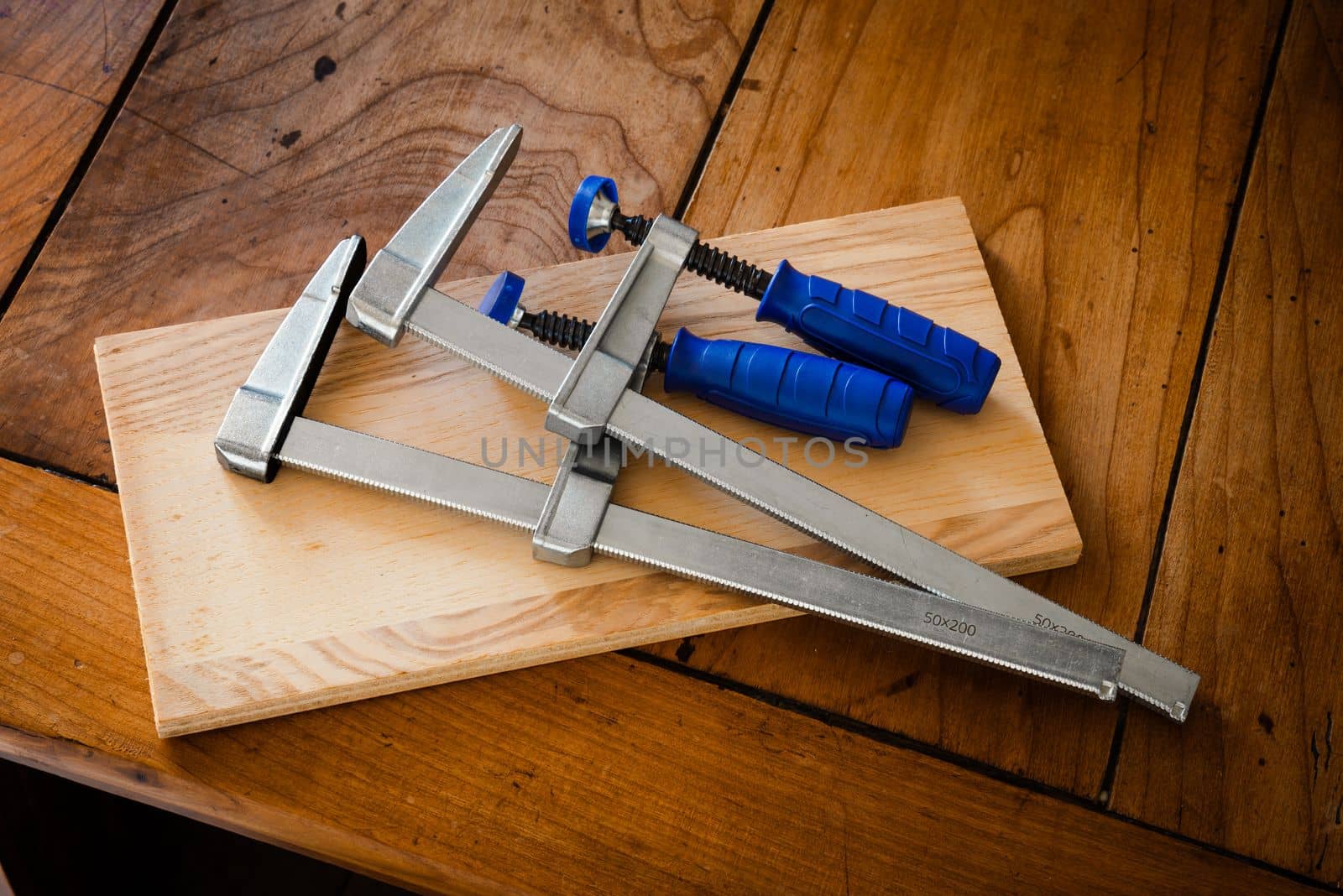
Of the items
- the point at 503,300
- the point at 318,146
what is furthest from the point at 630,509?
the point at 318,146

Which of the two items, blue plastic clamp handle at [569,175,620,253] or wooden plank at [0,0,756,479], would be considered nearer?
blue plastic clamp handle at [569,175,620,253]

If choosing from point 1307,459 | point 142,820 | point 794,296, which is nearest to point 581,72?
point 794,296

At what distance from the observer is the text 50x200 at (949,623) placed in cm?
66

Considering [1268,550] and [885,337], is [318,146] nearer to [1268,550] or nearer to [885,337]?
[885,337]

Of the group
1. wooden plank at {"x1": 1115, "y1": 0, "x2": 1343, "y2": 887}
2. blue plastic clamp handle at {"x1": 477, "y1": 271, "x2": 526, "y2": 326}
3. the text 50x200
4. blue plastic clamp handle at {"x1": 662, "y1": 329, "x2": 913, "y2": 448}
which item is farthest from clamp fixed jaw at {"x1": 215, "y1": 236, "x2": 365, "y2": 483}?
wooden plank at {"x1": 1115, "y1": 0, "x2": 1343, "y2": 887}

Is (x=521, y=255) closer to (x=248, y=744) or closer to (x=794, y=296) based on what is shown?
(x=794, y=296)

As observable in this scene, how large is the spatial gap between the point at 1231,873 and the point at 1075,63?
2.27ft

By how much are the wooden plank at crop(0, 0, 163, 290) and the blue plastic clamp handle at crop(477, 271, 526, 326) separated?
44cm

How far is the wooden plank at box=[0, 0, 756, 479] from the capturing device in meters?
0.85

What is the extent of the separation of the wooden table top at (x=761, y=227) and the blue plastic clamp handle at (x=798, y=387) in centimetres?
15

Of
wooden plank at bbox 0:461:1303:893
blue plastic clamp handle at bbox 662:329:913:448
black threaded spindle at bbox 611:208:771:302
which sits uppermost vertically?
black threaded spindle at bbox 611:208:771:302

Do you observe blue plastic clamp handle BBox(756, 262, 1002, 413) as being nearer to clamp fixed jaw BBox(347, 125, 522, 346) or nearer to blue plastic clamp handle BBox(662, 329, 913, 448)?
blue plastic clamp handle BBox(662, 329, 913, 448)

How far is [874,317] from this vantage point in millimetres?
717

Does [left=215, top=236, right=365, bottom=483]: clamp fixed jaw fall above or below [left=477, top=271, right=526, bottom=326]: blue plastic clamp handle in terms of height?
below
